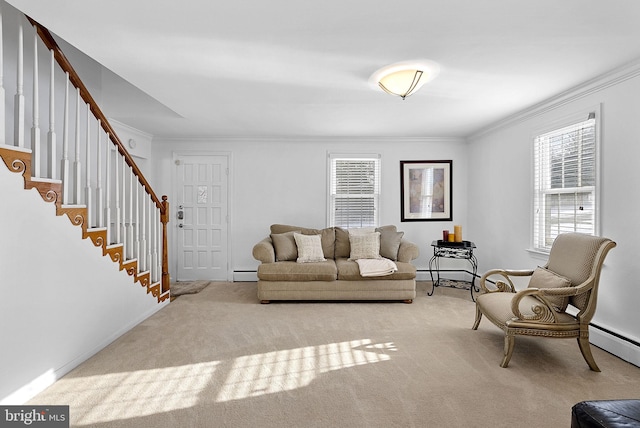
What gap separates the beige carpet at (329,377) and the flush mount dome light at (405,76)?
230 centimetres

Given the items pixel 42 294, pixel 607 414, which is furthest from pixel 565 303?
pixel 42 294

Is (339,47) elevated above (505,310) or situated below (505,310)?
above

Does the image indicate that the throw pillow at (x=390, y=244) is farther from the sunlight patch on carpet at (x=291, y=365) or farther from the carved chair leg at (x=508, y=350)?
the carved chair leg at (x=508, y=350)

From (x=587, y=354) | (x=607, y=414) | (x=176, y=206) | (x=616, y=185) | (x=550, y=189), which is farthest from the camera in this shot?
(x=176, y=206)

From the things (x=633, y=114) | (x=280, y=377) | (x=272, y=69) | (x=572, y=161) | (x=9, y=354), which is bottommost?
(x=280, y=377)

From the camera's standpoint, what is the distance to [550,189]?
12.4 feet

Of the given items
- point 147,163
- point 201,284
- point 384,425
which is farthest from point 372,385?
point 147,163

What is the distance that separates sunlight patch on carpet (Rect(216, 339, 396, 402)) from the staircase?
5.37 feet

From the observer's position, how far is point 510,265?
446 centimetres

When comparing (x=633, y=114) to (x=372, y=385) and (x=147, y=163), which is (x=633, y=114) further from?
(x=147, y=163)

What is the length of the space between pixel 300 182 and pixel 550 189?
3.46m

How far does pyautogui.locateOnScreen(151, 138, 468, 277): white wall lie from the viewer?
5.63 metres

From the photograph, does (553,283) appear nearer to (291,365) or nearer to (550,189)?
(550,189)

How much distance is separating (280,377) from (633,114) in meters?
3.52
